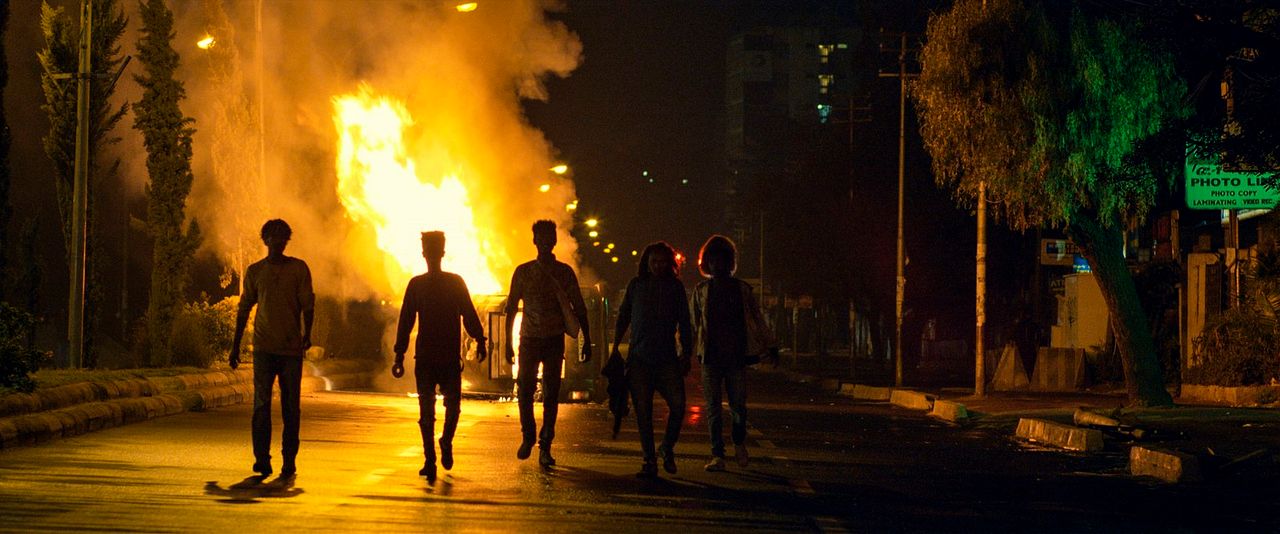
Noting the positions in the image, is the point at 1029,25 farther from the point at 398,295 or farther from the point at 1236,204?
the point at 398,295

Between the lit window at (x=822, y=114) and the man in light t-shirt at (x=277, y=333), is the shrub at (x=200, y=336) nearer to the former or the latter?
the man in light t-shirt at (x=277, y=333)

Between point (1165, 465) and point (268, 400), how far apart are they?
25.5ft

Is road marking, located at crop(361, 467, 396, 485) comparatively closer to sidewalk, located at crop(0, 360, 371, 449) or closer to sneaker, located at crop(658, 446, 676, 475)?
sneaker, located at crop(658, 446, 676, 475)

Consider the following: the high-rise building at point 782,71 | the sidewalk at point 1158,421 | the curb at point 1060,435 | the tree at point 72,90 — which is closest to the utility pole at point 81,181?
the tree at point 72,90

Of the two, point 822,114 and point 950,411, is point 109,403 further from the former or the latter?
point 822,114

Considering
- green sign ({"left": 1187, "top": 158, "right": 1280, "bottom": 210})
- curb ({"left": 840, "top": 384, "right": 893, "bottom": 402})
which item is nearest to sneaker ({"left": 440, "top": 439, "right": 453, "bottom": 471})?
green sign ({"left": 1187, "top": 158, "right": 1280, "bottom": 210})

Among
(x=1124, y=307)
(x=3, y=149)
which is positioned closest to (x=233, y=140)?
(x=3, y=149)

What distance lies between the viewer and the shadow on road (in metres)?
9.71

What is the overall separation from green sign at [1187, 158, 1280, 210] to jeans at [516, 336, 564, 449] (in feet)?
40.9

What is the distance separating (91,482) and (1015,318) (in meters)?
39.4

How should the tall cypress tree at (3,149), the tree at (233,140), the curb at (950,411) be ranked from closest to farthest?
1. the tall cypress tree at (3,149)
2. the curb at (950,411)
3. the tree at (233,140)

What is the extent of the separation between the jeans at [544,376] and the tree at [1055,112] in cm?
1069

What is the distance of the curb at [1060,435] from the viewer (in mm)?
16609

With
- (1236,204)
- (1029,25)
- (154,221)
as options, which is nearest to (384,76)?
(154,221)
